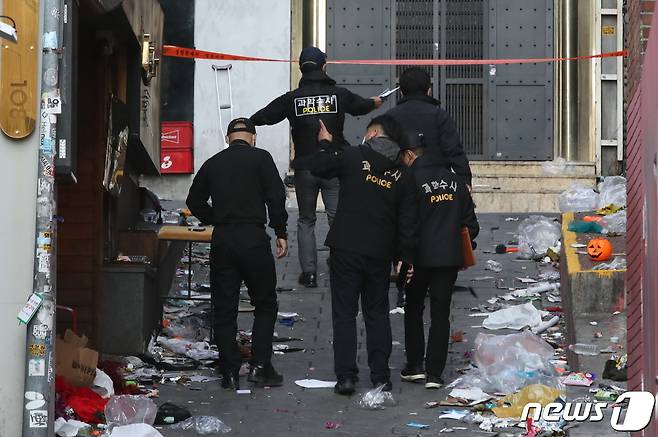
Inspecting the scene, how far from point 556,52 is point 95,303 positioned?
1023 cm

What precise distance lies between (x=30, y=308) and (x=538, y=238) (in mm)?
8175

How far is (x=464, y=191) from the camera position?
9922 millimetres

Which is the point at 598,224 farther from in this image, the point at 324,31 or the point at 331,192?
the point at 324,31

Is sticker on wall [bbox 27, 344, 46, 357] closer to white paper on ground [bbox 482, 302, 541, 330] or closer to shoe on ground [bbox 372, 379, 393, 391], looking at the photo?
shoe on ground [bbox 372, 379, 393, 391]

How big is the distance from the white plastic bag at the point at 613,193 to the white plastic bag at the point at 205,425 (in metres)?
6.53

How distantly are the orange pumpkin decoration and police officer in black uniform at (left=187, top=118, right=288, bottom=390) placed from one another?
2763mm

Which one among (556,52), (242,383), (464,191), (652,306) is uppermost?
(556,52)

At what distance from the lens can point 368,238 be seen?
948cm

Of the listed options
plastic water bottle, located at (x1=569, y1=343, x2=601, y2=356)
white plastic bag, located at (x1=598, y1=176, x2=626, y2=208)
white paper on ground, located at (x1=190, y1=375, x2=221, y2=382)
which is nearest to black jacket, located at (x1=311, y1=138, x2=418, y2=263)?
plastic water bottle, located at (x1=569, y1=343, x2=601, y2=356)

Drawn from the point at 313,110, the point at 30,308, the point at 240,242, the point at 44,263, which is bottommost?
the point at 30,308

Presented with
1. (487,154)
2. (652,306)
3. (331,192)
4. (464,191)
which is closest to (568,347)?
(464,191)

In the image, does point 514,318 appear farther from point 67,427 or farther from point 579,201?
point 67,427

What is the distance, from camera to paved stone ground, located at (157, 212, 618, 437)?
8695mm

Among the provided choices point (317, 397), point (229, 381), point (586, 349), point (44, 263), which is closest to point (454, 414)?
point (317, 397)
